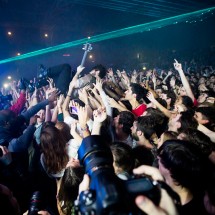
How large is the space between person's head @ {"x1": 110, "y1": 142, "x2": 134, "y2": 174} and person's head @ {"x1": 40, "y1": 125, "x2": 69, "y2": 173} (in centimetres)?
74

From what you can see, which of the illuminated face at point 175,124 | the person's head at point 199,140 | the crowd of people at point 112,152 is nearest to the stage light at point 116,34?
the crowd of people at point 112,152

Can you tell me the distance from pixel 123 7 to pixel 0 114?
1902 cm

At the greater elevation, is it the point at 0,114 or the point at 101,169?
the point at 101,169

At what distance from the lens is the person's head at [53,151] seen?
2479mm

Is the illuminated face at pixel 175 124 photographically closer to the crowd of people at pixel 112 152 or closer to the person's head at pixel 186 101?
the crowd of people at pixel 112 152

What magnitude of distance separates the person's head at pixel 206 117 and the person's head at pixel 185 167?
1.63 meters

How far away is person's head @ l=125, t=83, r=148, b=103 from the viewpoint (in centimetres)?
470

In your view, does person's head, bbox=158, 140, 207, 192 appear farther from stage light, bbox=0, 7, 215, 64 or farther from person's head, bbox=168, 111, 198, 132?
stage light, bbox=0, 7, 215, 64

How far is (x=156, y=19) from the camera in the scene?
970 inches

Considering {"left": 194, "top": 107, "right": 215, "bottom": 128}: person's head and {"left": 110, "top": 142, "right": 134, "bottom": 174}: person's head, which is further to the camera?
{"left": 194, "top": 107, "right": 215, "bottom": 128}: person's head

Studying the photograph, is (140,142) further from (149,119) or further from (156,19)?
(156,19)

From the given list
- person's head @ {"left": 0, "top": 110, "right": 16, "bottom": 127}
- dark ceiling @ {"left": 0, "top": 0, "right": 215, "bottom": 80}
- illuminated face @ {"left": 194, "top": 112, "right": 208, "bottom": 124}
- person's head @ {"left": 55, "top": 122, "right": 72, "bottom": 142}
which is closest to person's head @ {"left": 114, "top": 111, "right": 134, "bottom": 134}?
person's head @ {"left": 55, "top": 122, "right": 72, "bottom": 142}

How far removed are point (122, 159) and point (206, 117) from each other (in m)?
1.91

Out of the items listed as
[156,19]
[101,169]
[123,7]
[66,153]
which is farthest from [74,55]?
[101,169]
